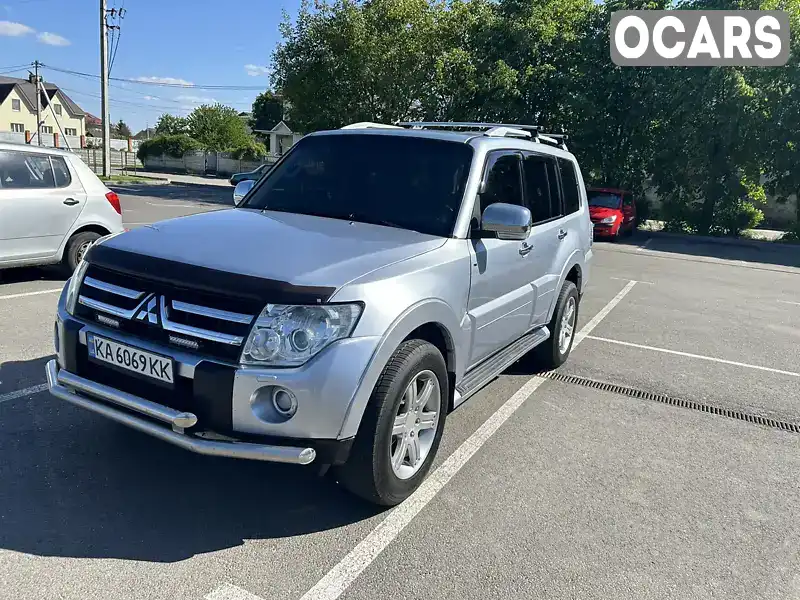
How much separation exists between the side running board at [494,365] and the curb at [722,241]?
61.9 ft

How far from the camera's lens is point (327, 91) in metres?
33.0

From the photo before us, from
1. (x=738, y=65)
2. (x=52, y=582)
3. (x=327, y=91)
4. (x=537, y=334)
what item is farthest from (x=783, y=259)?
(x=327, y=91)

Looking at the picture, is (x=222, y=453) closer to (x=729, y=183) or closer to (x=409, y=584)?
(x=409, y=584)

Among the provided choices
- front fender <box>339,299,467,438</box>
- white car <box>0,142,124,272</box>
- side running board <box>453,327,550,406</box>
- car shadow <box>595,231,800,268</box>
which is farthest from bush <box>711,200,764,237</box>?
front fender <box>339,299,467,438</box>

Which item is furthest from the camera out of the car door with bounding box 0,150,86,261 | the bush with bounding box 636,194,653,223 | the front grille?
the bush with bounding box 636,194,653,223

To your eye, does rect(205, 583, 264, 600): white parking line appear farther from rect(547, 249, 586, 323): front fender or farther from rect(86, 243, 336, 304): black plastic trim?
rect(547, 249, 586, 323): front fender

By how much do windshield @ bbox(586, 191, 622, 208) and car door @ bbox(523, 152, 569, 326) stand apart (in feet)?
52.7

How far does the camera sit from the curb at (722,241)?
71.2 ft

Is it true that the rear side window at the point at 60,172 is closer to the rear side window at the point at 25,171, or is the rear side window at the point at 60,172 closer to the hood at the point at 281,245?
the rear side window at the point at 25,171

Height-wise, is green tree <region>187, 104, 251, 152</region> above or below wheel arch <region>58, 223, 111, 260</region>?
above

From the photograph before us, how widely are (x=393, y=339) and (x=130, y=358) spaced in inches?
48.5

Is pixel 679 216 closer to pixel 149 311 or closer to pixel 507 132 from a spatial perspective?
pixel 507 132

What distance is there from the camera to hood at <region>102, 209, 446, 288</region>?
3037mm

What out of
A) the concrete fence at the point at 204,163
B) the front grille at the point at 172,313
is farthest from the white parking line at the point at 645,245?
the concrete fence at the point at 204,163
